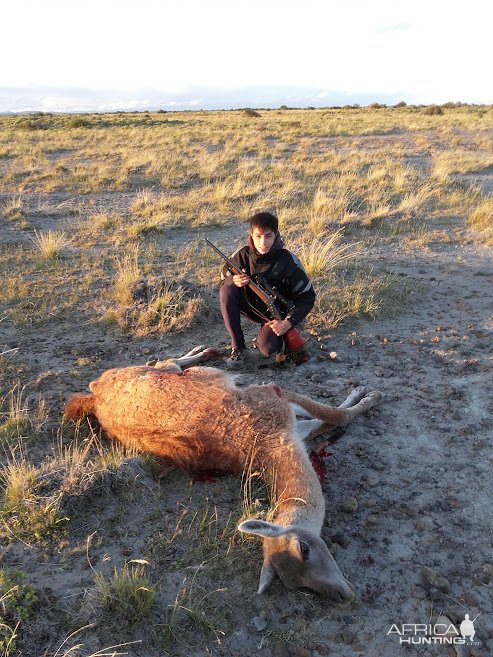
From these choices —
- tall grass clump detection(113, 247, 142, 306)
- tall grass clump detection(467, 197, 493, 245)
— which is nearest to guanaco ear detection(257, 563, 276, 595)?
tall grass clump detection(113, 247, 142, 306)

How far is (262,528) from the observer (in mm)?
2641

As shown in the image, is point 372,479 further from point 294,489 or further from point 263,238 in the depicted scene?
point 263,238

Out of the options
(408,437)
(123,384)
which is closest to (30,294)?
(123,384)

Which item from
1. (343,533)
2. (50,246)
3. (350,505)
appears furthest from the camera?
(50,246)

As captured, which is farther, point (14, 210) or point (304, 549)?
point (14, 210)

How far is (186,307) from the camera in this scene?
6.26m

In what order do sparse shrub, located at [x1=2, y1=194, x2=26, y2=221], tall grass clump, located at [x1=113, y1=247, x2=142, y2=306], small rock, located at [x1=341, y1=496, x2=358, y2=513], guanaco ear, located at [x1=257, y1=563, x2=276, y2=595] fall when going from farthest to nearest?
sparse shrub, located at [x1=2, y1=194, x2=26, y2=221], tall grass clump, located at [x1=113, y1=247, x2=142, y2=306], small rock, located at [x1=341, y1=496, x2=358, y2=513], guanaco ear, located at [x1=257, y1=563, x2=276, y2=595]

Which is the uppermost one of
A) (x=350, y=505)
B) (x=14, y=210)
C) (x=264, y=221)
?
(x=264, y=221)

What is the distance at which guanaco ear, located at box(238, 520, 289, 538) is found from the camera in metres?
2.60

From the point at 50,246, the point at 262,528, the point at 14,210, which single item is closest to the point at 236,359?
the point at 262,528

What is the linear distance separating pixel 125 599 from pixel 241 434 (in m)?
1.20

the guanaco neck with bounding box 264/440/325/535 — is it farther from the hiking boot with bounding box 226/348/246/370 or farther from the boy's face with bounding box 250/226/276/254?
the boy's face with bounding box 250/226/276/254

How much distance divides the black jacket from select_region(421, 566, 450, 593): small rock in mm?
2713

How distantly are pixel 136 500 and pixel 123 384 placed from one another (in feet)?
3.02
